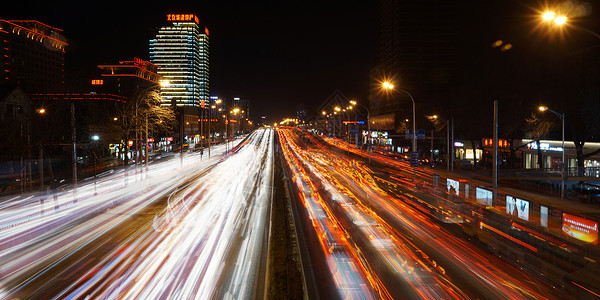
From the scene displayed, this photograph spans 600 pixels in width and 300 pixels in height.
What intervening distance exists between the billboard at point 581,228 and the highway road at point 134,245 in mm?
11322

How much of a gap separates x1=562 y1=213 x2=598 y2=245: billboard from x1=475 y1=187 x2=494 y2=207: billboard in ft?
21.1

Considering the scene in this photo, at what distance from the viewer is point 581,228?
14.3m

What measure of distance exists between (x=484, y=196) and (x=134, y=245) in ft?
58.9

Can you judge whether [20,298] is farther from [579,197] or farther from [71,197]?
[579,197]

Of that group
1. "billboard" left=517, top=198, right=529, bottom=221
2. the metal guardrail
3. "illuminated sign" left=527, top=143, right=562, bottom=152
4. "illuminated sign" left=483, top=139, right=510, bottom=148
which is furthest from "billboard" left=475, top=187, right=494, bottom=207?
"illuminated sign" left=483, top=139, right=510, bottom=148

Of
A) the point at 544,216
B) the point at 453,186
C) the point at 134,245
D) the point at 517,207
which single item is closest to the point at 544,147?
the point at 453,186

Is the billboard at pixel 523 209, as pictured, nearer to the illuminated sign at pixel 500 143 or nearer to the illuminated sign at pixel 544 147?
the illuminated sign at pixel 544 147

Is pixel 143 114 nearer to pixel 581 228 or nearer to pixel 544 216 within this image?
pixel 544 216

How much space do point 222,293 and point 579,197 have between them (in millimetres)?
25871

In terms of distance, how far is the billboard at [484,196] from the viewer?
21.7m

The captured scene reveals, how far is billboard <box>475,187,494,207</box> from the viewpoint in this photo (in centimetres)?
2169

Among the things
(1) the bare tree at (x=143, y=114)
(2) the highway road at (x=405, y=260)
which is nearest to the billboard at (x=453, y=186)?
(2) the highway road at (x=405, y=260)

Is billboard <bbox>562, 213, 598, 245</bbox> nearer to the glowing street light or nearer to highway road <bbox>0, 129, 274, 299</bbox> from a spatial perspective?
the glowing street light

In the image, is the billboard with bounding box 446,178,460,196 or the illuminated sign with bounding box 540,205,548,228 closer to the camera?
the illuminated sign with bounding box 540,205,548,228
